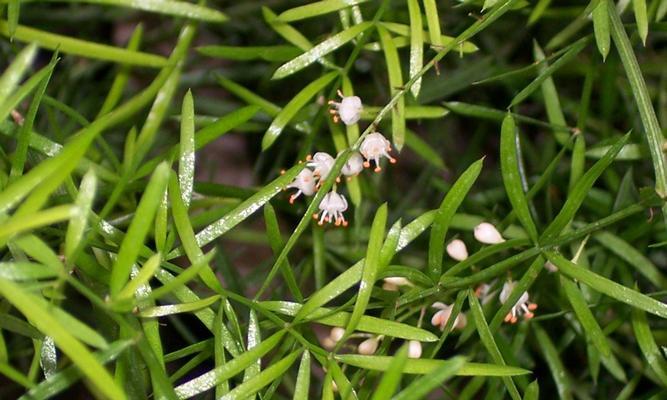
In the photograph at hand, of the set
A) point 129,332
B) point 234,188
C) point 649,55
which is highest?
point 649,55

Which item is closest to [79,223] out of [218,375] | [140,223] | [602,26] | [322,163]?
[140,223]

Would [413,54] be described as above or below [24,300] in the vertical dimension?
above

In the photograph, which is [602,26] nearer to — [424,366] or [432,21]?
[432,21]

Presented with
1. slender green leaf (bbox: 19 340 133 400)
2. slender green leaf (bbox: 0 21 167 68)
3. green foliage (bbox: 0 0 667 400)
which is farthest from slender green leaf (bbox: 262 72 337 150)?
slender green leaf (bbox: 19 340 133 400)

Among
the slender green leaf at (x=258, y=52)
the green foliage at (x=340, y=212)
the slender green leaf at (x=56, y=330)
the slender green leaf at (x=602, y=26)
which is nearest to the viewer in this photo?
the slender green leaf at (x=56, y=330)

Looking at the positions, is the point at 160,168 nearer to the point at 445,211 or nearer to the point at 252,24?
the point at 445,211

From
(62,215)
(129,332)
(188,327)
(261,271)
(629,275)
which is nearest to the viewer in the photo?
(62,215)

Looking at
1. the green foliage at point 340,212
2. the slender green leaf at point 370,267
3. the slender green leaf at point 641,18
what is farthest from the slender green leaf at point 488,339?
the slender green leaf at point 641,18

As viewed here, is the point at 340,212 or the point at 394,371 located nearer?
the point at 394,371

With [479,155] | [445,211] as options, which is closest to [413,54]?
[445,211]

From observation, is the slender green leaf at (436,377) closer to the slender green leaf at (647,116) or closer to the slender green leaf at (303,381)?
the slender green leaf at (303,381)

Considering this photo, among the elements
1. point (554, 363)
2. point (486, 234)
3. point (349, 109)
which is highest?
point (349, 109)
